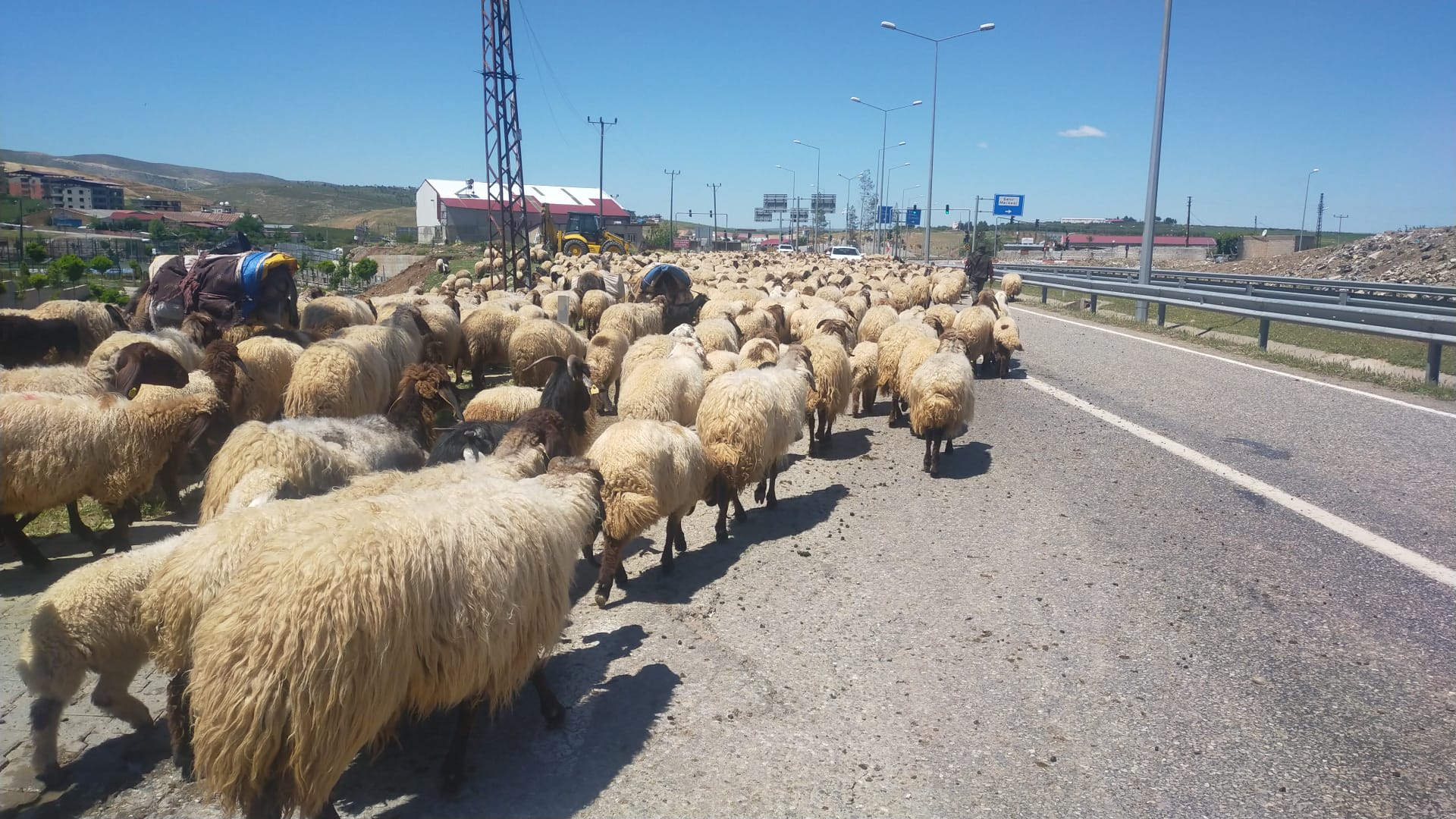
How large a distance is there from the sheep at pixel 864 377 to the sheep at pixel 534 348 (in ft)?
12.4

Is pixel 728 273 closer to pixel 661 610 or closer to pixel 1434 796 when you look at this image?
pixel 661 610

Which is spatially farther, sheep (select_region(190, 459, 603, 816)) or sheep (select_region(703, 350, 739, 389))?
sheep (select_region(703, 350, 739, 389))

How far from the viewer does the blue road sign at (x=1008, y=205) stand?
2532 inches

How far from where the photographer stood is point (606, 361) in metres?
11.4

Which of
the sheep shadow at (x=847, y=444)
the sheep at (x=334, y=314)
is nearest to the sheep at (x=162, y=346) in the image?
the sheep at (x=334, y=314)

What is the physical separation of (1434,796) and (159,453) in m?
7.74

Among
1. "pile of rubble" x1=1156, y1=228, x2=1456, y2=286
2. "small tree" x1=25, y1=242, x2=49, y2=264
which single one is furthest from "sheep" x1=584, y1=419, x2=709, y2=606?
"pile of rubble" x1=1156, y1=228, x2=1456, y2=286

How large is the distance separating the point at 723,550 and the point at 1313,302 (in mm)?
18058

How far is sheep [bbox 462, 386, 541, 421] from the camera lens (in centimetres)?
797

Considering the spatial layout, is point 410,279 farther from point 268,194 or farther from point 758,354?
point 268,194

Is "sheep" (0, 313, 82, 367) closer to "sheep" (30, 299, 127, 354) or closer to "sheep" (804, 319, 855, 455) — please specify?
"sheep" (30, 299, 127, 354)

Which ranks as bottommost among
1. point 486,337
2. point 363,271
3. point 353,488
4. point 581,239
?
point 353,488

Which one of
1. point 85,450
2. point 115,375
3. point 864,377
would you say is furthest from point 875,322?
point 85,450

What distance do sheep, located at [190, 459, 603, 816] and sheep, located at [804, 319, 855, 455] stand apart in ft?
19.9
